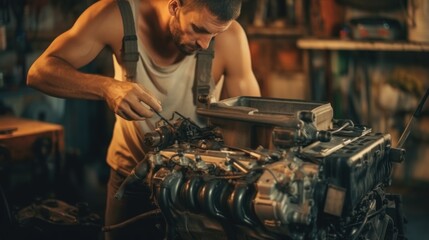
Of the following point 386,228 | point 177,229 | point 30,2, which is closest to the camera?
point 177,229

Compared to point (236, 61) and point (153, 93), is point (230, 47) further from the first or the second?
point (153, 93)

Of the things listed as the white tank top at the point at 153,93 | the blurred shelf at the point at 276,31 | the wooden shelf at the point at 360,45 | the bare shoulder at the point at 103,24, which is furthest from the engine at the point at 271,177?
the blurred shelf at the point at 276,31

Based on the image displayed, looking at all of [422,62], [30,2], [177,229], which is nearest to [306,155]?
[177,229]

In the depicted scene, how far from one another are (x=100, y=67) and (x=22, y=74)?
1.03m

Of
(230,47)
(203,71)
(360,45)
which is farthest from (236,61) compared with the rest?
(360,45)

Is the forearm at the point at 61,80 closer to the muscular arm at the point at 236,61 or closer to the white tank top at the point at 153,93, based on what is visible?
the white tank top at the point at 153,93

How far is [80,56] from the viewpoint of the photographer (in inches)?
112

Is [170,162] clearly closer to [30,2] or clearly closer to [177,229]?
[177,229]

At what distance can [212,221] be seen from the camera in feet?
6.99

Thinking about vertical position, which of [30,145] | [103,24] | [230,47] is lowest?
[30,145]

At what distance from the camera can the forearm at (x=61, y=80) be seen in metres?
2.66

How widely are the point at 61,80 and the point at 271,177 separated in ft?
3.84

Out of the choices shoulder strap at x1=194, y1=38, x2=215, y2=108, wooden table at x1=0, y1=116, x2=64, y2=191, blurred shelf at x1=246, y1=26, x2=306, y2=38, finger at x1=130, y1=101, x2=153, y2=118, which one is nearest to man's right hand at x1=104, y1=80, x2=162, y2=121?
finger at x1=130, y1=101, x2=153, y2=118

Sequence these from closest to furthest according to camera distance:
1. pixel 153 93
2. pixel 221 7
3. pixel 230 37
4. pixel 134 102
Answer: pixel 134 102, pixel 221 7, pixel 153 93, pixel 230 37
